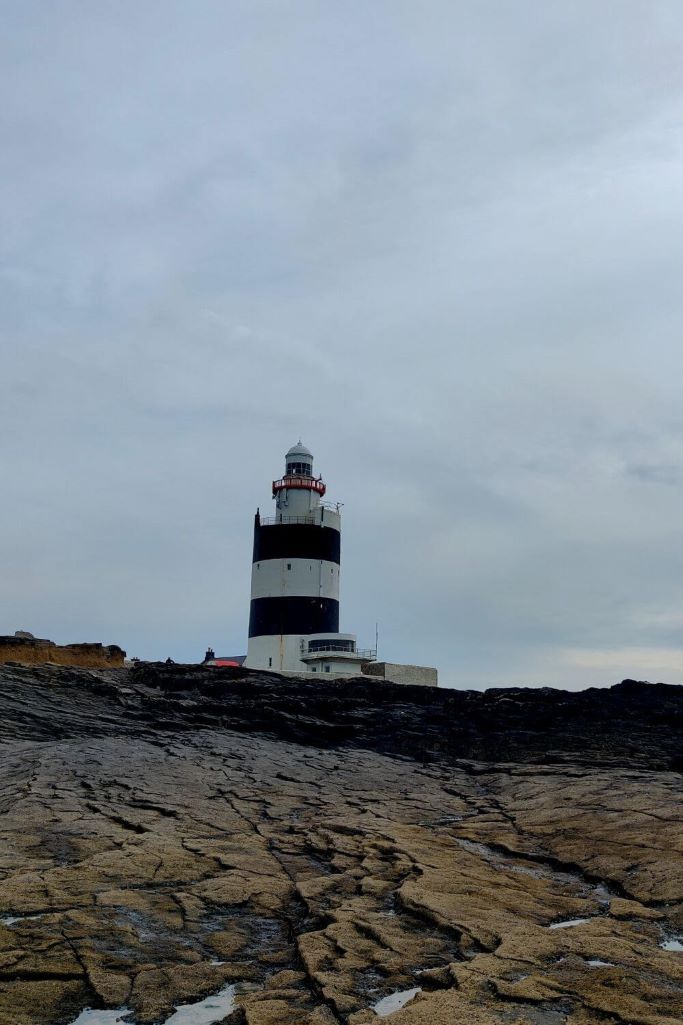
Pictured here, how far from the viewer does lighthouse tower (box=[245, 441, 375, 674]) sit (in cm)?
4038

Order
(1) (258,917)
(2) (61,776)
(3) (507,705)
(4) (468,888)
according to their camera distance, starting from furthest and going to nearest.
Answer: (3) (507,705)
(2) (61,776)
(4) (468,888)
(1) (258,917)

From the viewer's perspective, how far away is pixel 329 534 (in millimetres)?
43219

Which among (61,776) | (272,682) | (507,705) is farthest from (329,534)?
(61,776)

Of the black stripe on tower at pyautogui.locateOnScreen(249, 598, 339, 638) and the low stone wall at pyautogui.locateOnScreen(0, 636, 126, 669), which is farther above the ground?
the black stripe on tower at pyautogui.locateOnScreen(249, 598, 339, 638)

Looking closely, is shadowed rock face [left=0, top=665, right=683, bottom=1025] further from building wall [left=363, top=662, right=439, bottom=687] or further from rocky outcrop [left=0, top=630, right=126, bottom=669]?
building wall [left=363, top=662, right=439, bottom=687]

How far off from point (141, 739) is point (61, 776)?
4114 mm

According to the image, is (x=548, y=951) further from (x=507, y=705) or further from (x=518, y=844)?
(x=507, y=705)

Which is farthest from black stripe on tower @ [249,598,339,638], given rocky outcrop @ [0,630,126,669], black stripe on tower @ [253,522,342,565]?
rocky outcrop @ [0,630,126,669]

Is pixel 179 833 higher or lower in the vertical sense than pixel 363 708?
lower

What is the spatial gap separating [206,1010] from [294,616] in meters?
34.8

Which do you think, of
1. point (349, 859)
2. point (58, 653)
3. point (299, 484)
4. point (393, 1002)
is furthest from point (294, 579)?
point (393, 1002)

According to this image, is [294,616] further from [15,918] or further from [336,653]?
[15,918]

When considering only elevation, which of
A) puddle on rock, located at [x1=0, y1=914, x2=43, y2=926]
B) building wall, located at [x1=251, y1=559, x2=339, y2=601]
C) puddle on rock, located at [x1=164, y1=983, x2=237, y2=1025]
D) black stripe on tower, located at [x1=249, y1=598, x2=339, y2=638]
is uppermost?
building wall, located at [x1=251, y1=559, x2=339, y2=601]

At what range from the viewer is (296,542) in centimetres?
4244
